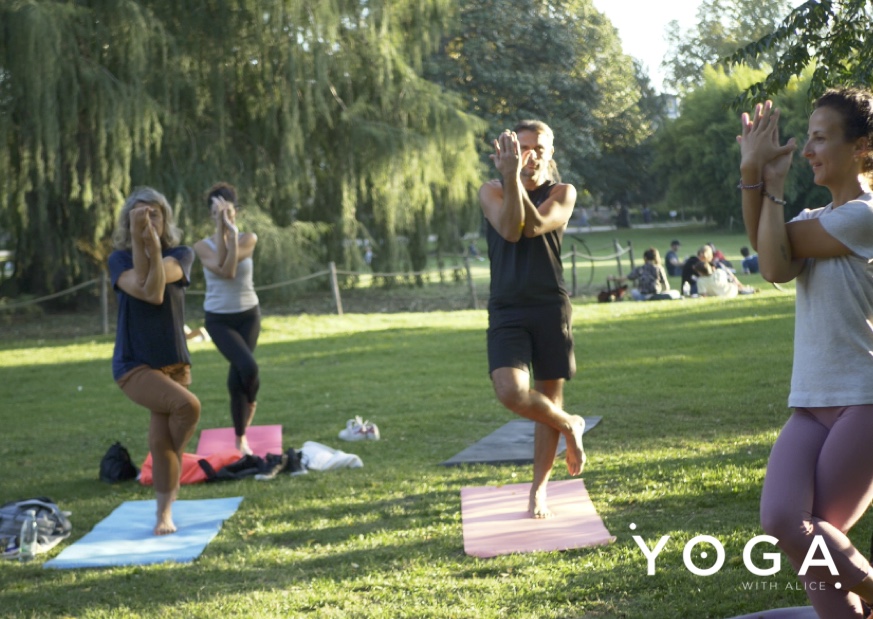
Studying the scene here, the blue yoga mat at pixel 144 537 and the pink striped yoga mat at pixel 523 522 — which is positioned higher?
the pink striped yoga mat at pixel 523 522

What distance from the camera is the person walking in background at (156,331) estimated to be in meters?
6.05

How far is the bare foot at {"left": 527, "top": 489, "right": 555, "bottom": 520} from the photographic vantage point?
580cm

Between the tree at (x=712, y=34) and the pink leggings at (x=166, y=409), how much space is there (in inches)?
2623

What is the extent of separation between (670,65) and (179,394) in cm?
7574

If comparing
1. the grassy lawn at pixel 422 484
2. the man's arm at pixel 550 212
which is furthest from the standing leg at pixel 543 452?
the man's arm at pixel 550 212

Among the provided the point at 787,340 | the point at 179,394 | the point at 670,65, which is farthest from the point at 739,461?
the point at 670,65

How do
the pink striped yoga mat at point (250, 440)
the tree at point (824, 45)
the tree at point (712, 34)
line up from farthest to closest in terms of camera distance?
the tree at point (712, 34) < the pink striped yoga mat at point (250, 440) < the tree at point (824, 45)

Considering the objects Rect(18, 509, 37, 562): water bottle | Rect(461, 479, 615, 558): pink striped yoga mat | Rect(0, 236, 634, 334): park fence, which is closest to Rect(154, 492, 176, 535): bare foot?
Rect(18, 509, 37, 562): water bottle

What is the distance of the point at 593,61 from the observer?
4494cm

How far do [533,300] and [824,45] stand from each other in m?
3.00

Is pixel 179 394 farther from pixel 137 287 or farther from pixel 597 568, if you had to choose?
pixel 597 568

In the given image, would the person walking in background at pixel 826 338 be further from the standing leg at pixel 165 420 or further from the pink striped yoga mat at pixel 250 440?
the pink striped yoga mat at pixel 250 440

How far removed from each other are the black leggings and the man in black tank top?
310cm

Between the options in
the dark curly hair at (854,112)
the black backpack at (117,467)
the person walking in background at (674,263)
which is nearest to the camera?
the dark curly hair at (854,112)
